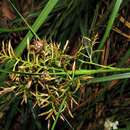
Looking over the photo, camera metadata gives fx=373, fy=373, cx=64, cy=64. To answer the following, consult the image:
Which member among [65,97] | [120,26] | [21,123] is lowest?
[21,123]

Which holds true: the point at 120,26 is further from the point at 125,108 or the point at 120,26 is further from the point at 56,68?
the point at 56,68

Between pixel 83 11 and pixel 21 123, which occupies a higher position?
pixel 83 11

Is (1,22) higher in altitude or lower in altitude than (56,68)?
higher

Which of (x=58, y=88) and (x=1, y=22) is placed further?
(x=1, y=22)

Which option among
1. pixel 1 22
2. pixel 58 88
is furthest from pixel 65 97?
pixel 1 22

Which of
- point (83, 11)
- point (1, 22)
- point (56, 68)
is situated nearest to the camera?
point (56, 68)

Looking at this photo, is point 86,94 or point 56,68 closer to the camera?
point 56,68

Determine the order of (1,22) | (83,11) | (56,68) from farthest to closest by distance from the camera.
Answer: (1,22) < (83,11) < (56,68)

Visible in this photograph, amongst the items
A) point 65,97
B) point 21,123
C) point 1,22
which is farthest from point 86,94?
point 65,97

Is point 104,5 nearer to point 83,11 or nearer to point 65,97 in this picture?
point 83,11
